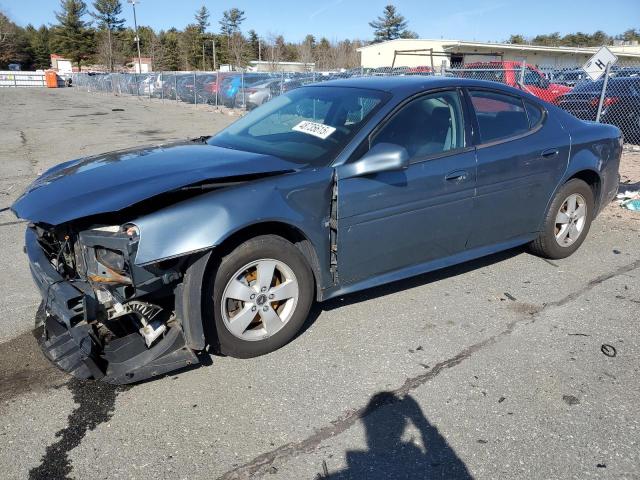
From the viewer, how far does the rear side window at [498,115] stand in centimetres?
392

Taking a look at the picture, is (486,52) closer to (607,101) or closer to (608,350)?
(607,101)

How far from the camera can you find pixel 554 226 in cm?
457

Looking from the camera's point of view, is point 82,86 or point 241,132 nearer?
point 241,132

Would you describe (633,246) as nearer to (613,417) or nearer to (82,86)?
(613,417)

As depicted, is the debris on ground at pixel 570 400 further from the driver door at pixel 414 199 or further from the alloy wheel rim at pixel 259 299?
the alloy wheel rim at pixel 259 299

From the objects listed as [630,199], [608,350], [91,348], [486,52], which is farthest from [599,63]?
[486,52]

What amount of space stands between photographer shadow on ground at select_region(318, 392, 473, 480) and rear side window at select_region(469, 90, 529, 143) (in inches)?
88.0

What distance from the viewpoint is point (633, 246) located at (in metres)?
5.39

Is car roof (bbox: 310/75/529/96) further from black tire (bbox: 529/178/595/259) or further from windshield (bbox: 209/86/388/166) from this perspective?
black tire (bbox: 529/178/595/259)

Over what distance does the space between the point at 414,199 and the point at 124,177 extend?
1.84 meters

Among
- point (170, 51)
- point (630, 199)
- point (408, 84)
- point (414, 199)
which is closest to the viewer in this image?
point (414, 199)

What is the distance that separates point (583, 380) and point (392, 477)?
4.69ft

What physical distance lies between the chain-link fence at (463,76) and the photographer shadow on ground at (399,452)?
227 inches

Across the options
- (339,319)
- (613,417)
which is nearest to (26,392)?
(339,319)
